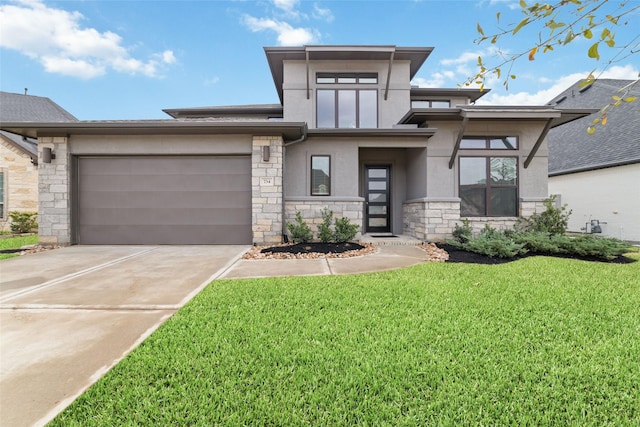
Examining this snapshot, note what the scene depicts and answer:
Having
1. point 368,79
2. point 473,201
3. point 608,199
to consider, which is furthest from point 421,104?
point 608,199

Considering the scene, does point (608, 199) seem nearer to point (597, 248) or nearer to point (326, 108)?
point (597, 248)

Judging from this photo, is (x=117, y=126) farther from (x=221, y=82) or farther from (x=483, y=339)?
(x=221, y=82)

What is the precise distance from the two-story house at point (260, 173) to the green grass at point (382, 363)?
4416mm

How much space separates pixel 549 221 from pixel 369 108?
670 cm

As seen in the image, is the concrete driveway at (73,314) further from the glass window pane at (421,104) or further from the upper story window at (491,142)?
the glass window pane at (421,104)

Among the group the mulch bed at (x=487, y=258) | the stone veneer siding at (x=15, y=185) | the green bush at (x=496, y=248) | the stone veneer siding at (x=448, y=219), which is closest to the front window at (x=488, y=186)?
the stone veneer siding at (x=448, y=219)

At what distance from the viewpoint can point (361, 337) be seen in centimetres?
241

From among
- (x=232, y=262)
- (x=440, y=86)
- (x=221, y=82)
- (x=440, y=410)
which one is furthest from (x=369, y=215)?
(x=221, y=82)

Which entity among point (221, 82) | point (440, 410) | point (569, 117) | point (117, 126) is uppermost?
point (221, 82)

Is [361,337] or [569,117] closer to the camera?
[361,337]

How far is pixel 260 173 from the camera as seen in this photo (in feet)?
24.2

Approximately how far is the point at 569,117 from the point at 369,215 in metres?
6.55

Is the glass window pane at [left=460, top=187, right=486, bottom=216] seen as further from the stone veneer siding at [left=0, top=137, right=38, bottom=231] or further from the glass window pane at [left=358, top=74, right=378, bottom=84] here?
the stone veneer siding at [left=0, top=137, right=38, bottom=231]

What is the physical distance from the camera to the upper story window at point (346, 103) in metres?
10.1
